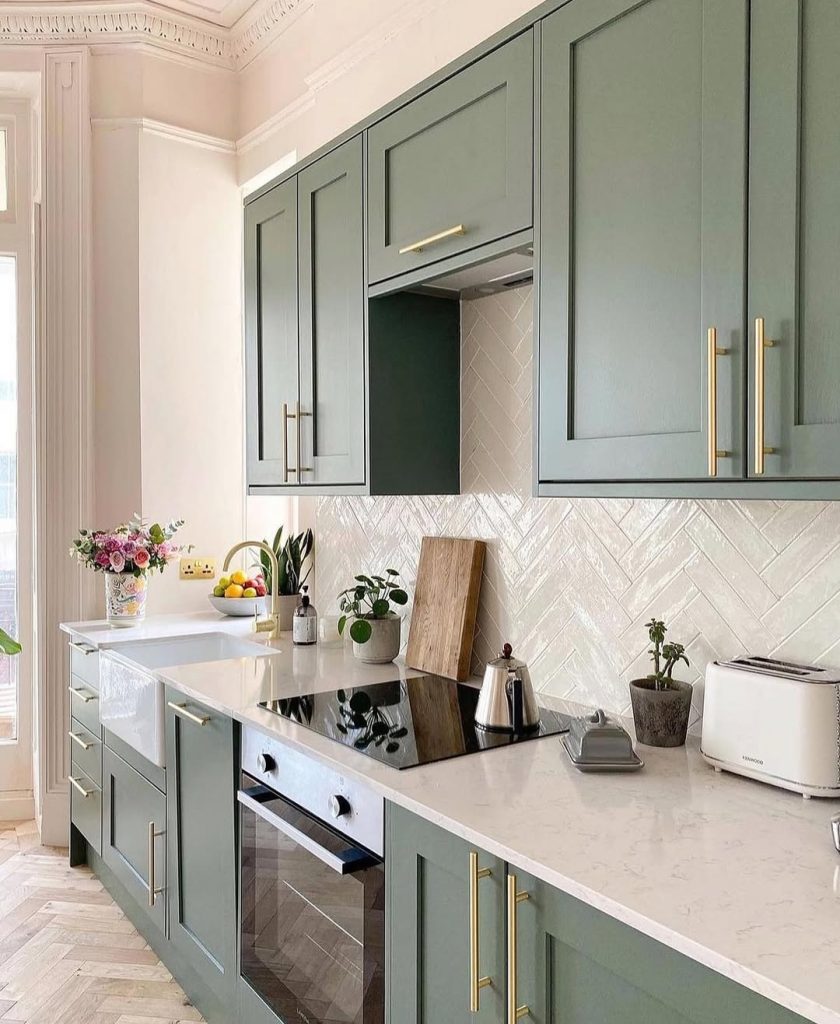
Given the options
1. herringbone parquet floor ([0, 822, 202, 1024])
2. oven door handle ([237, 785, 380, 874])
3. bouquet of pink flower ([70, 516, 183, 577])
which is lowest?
herringbone parquet floor ([0, 822, 202, 1024])

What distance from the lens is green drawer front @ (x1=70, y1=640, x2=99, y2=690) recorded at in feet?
9.68

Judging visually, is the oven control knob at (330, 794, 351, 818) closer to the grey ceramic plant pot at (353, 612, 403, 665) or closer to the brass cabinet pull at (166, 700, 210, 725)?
the brass cabinet pull at (166, 700, 210, 725)

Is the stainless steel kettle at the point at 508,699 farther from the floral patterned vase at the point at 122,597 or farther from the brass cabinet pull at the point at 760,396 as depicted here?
the floral patterned vase at the point at 122,597

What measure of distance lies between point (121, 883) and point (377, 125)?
2.50 m

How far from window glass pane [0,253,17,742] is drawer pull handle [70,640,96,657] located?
72 centimetres

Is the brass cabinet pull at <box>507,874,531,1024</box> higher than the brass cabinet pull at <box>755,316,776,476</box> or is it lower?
lower

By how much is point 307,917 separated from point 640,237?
1.50 meters

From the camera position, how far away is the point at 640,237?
1435 mm

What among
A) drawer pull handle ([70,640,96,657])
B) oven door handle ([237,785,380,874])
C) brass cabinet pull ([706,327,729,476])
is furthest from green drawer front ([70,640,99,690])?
brass cabinet pull ([706,327,729,476])

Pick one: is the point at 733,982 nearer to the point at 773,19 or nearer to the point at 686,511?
the point at 686,511

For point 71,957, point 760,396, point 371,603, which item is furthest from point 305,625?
point 760,396

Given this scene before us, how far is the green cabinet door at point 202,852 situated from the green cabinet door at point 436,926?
0.69m

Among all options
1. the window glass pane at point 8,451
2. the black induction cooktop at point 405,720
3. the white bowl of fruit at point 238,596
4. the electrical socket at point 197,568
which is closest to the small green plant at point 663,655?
the black induction cooktop at point 405,720

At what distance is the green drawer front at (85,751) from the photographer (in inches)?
117
